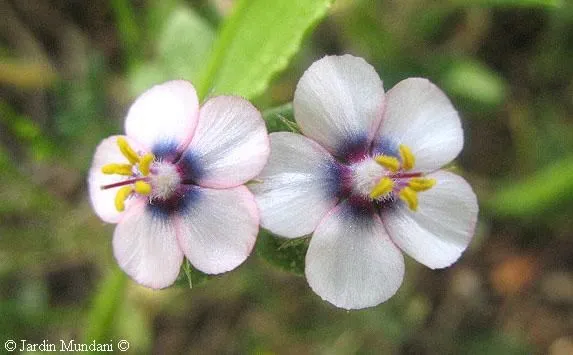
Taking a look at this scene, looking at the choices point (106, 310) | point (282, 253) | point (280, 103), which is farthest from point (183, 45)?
point (282, 253)

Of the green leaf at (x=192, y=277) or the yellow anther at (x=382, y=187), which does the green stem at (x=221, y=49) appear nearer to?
the green leaf at (x=192, y=277)

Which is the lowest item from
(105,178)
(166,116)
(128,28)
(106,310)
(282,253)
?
(106,310)

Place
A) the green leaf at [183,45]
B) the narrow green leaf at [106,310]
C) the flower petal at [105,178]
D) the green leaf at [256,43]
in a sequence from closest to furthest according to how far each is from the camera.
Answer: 1. the flower petal at [105,178]
2. the green leaf at [256,43]
3. the narrow green leaf at [106,310]
4. the green leaf at [183,45]

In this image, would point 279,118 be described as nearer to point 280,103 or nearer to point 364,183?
point 364,183

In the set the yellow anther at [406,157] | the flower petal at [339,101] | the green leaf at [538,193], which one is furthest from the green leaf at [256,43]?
the green leaf at [538,193]

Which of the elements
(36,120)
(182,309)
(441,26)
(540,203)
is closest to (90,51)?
(36,120)

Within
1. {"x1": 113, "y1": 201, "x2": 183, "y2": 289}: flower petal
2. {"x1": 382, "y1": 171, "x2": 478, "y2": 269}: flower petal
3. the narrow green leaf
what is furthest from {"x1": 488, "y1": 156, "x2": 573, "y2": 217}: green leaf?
{"x1": 113, "y1": 201, "x2": 183, "y2": 289}: flower petal

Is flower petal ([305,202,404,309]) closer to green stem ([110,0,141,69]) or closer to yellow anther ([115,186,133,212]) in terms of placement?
yellow anther ([115,186,133,212])
